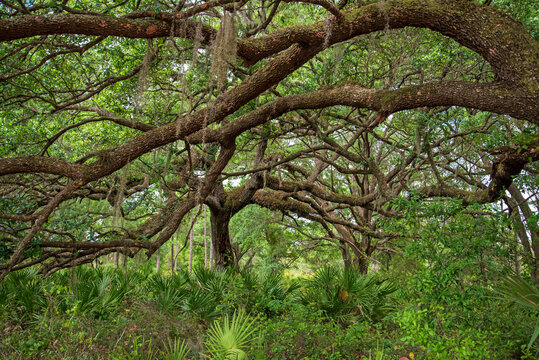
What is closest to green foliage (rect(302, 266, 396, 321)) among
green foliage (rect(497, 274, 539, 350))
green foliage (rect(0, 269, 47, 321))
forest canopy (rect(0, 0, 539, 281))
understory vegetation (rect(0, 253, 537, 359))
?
understory vegetation (rect(0, 253, 537, 359))

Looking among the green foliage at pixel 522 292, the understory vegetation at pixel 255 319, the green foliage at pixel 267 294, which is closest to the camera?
the green foliage at pixel 522 292

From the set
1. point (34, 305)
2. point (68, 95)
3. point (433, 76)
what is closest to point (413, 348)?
A: point (433, 76)

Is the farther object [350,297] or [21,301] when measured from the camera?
[350,297]

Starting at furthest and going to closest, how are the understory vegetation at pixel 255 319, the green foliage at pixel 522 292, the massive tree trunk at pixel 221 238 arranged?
the massive tree trunk at pixel 221 238 → the understory vegetation at pixel 255 319 → the green foliage at pixel 522 292

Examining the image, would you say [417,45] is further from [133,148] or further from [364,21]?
[133,148]

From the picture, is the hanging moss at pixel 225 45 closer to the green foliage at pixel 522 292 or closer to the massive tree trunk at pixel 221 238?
the green foliage at pixel 522 292

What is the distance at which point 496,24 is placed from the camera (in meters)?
3.60

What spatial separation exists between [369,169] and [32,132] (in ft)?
19.9

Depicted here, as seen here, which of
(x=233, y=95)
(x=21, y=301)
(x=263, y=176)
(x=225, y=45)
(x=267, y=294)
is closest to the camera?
(x=225, y=45)

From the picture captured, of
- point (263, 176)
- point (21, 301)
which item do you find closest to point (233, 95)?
point (263, 176)

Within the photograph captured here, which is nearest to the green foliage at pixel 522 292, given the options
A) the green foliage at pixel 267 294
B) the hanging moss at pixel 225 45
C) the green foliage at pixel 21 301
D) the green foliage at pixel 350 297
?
the hanging moss at pixel 225 45

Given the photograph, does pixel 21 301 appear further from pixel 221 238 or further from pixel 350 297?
pixel 350 297

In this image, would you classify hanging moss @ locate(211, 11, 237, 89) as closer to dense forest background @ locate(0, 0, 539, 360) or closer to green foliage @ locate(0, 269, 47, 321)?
dense forest background @ locate(0, 0, 539, 360)

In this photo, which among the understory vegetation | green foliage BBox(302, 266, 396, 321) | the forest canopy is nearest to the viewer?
the forest canopy
